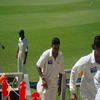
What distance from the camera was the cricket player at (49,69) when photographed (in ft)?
18.7

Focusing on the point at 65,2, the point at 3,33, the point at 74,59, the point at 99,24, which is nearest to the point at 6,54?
the point at 74,59

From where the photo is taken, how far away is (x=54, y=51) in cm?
572

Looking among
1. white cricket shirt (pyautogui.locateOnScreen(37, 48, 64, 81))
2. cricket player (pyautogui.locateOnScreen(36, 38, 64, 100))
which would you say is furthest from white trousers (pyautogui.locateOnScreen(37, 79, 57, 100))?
white cricket shirt (pyautogui.locateOnScreen(37, 48, 64, 81))

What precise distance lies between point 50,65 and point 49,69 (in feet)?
0.30

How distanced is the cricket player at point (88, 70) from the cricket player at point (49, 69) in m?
1.02

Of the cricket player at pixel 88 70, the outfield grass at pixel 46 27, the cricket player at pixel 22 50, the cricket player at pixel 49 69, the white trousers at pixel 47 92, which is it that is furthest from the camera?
the outfield grass at pixel 46 27

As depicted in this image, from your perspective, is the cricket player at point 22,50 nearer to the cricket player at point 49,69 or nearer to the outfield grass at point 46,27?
the outfield grass at point 46,27

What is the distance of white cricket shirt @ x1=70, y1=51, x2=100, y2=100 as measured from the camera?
4.71m

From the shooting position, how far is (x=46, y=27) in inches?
663

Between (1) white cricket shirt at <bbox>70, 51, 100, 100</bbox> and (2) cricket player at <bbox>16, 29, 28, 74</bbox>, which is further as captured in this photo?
(2) cricket player at <bbox>16, 29, 28, 74</bbox>

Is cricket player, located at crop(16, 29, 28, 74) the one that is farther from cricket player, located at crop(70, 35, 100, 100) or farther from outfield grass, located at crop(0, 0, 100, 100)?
cricket player, located at crop(70, 35, 100, 100)

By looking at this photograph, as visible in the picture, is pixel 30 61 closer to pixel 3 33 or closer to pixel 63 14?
pixel 3 33

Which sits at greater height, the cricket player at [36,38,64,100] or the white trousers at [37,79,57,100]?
the cricket player at [36,38,64,100]

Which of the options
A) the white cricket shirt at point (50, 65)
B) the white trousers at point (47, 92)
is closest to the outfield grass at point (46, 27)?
the white trousers at point (47, 92)
